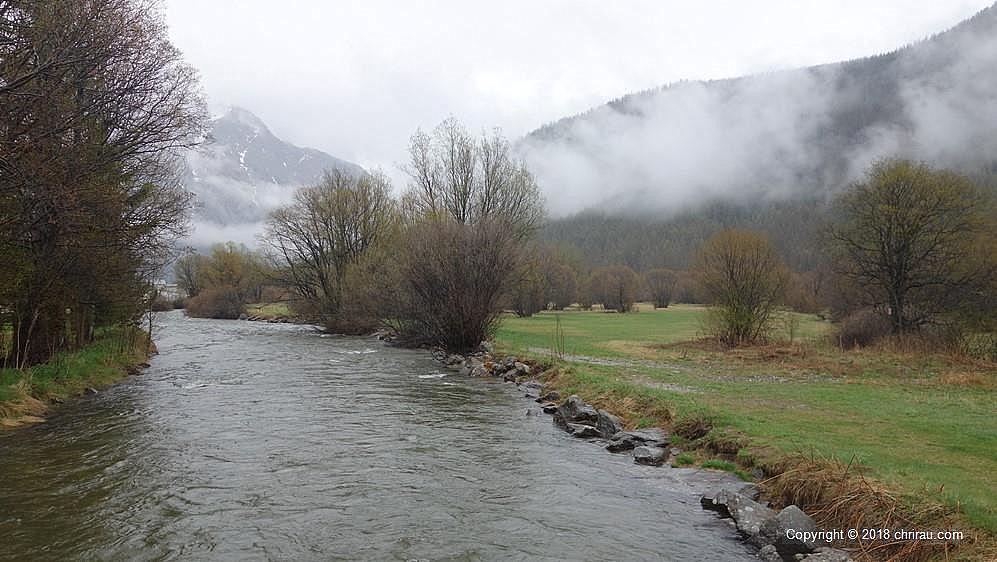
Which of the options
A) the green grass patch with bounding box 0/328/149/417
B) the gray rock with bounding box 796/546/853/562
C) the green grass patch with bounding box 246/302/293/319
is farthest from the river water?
the green grass patch with bounding box 246/302/293/319

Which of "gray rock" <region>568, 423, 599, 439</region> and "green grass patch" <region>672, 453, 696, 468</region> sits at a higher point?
"gray rock" <region>568, 423, 599, 439</region>

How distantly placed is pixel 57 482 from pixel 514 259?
24117 mm

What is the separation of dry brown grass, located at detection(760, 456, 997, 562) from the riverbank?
17.4 metres

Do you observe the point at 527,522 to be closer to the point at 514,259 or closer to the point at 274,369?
the point at 274,369

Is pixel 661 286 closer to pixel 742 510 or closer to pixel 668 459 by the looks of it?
pixel 668 459

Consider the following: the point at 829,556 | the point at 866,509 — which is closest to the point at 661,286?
the point at 866,509

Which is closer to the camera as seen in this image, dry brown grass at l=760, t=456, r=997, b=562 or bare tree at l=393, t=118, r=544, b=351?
dry brown grass at l=760, t=456, r=997, b=562

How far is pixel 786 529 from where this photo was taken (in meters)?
8.14

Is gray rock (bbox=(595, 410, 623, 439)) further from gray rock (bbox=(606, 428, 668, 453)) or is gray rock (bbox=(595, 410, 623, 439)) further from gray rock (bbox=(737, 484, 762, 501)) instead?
gray rock (bbox=(737, 484, 762, 501))

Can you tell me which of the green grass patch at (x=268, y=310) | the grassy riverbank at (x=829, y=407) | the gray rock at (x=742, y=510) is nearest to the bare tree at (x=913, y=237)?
the grassy riverbank at (x=829, y=407)

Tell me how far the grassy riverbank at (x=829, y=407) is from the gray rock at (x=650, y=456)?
0.76 m

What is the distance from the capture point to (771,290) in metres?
32.7

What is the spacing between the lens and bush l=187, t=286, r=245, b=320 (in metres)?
79.9

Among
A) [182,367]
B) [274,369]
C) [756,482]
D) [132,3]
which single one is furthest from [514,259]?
[756,482]
